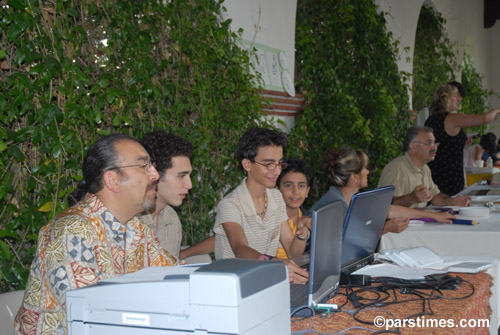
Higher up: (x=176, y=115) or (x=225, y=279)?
(x=176, y=115)

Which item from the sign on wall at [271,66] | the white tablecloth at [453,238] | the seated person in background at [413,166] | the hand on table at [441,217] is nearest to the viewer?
the white tablecloth at [453,238]

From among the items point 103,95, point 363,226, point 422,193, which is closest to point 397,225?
point 422,193

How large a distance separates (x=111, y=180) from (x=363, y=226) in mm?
901

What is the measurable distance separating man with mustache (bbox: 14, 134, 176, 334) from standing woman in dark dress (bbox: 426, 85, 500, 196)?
148 inches

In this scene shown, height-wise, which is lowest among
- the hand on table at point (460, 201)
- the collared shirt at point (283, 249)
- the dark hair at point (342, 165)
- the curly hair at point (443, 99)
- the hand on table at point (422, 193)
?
the collared shirt at point (283, 249)

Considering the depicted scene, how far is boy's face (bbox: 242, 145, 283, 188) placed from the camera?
2.81 metres

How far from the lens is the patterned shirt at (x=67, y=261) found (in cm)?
154

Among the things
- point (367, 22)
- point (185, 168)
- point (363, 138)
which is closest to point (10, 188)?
point (185, 168)

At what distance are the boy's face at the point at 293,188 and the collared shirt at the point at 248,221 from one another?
1.08 feet

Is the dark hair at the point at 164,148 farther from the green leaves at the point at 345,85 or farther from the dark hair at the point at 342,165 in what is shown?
the green leaves at the point at 345,85

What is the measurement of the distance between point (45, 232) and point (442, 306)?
3.88ft

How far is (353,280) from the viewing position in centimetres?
198

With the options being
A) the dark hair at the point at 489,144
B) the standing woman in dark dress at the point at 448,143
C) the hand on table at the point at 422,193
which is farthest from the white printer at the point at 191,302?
the dark hair at the point at 489,144

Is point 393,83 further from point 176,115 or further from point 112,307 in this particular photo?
point 112,307
